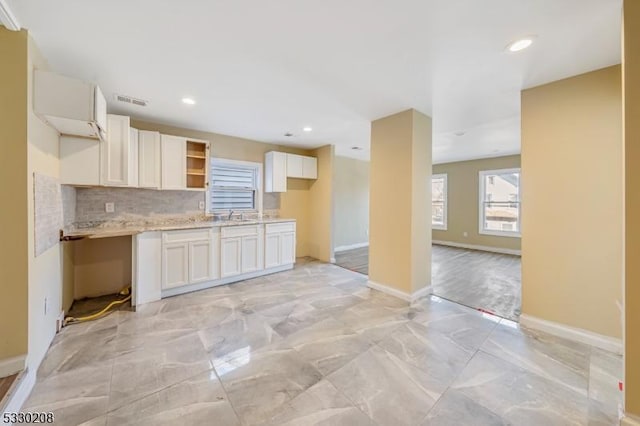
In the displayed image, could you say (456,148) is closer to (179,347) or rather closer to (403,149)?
(403,149)

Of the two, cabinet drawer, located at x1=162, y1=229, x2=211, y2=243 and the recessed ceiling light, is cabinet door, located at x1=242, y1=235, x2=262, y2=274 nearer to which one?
cabinet drawer, located at x1=162, y1=229, x2=211, y2=243

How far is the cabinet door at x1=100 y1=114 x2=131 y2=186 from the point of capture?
2.91 metres

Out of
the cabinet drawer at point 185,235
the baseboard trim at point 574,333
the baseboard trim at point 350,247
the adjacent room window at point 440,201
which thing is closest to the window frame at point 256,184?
the cabinet drawer at point 185,235

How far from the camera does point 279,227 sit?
14.7 feet

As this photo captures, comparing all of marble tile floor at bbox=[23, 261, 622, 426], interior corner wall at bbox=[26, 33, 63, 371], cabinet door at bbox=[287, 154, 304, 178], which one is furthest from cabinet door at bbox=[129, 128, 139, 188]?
cabinet door at bbox=[287, 154, 304, 178]

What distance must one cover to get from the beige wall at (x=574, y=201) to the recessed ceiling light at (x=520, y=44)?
2.87ft

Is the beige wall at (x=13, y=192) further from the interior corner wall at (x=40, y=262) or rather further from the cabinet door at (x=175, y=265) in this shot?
the cabinet door at (x=175, y=265)

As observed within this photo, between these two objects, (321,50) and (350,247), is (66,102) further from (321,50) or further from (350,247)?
(350,247)

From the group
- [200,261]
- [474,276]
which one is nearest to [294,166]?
[200,261]

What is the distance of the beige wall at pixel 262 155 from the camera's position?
403 centimetres

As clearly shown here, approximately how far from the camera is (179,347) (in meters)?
2.18

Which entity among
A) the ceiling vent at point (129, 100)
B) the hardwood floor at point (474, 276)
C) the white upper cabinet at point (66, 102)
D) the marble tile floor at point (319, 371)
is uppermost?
the ceiling vent at point (129, 100)

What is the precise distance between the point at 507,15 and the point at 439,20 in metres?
0.42

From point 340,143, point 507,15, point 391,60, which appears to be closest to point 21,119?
point 391,60
